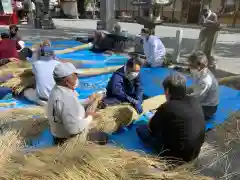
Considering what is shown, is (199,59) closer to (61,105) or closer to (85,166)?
(61,105)

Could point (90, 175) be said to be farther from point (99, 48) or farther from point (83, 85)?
point (99, 48)

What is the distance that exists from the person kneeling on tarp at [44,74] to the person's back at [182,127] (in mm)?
2057

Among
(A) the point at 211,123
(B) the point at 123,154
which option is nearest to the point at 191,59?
(A) the point at 211,123

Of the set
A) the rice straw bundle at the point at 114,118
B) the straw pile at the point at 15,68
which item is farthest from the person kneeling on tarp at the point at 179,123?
the straw pile at the point at 15,68

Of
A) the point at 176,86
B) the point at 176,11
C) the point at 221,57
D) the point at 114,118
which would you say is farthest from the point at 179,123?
the point at 176,11

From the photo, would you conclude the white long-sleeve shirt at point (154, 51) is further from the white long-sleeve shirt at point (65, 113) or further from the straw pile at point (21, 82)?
the white long-sleeve shirt at point (65, 113)

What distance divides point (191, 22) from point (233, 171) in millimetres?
15124

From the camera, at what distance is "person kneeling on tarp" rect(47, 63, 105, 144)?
2.23 meters

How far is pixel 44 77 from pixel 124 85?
1.17 meters

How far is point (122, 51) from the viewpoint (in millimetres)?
7746

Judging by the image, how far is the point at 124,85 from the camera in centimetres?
355

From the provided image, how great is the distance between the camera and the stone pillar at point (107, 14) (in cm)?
972

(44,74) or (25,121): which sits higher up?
(44,74)

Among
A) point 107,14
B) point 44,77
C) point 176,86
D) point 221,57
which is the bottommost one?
point 221,57
